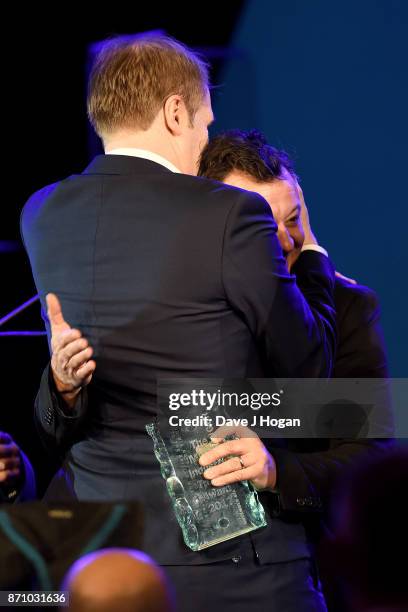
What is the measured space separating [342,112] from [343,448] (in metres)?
1.43

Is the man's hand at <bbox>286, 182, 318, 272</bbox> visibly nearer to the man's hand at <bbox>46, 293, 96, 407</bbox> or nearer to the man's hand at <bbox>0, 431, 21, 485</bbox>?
the man's hand at <bbox>46, 293, 96, 407</bbox>

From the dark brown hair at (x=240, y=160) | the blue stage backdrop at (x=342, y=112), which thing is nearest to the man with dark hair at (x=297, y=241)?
the dark brown hair at (x=240, y=160)

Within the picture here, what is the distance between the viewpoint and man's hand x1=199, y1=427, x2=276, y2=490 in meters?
1.33

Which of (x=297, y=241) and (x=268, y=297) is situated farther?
(x=297, y=241)

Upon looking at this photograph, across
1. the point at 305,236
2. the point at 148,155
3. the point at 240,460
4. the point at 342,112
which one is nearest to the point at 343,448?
the point at 240,460

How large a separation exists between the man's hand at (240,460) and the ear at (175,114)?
20.4 inches

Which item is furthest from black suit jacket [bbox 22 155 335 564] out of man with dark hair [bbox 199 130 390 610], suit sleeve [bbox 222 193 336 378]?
man with dark hair [bbox 199 130 390 610]

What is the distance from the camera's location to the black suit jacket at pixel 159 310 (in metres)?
1.36

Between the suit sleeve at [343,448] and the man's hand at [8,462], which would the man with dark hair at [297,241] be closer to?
the suit sleeve at [343,448]

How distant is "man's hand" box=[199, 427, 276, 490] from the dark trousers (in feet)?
0.40

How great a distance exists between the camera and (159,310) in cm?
137

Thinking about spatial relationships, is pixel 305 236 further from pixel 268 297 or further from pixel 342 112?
pixel 342 112

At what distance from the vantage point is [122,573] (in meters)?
0.84

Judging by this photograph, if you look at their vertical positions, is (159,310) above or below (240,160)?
below
